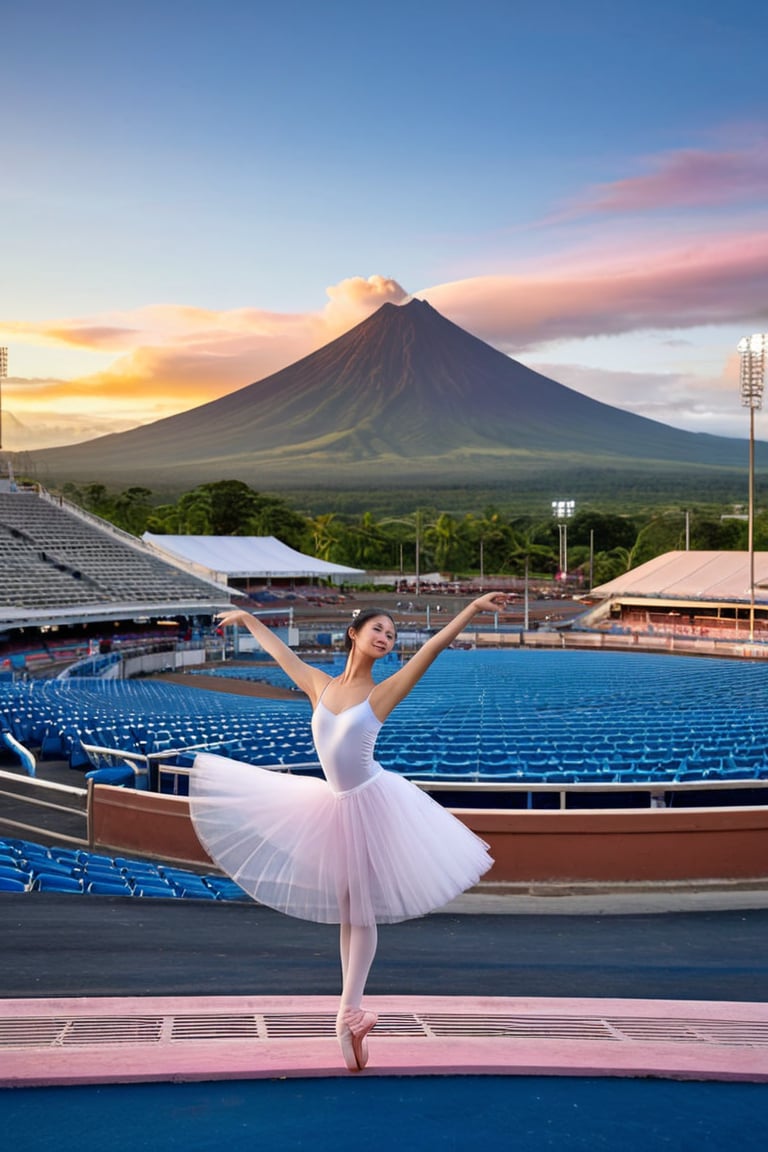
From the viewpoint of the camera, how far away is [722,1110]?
395cm

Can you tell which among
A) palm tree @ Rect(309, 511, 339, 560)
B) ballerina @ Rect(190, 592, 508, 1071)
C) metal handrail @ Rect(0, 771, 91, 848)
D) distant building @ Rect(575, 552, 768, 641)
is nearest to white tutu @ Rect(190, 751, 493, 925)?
ballerina @ Rect(190, 592, 508, 1071)

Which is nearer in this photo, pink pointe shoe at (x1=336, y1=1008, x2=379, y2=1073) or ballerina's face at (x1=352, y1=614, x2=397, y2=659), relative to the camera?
pink pointe shoe at (x1=336, y1=1008, x2=379, y2=1073)

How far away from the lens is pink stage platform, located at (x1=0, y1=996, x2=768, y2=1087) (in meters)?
4.19

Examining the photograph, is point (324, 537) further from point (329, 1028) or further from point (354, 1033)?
point (354, 1033)

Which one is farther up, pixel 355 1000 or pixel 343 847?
pixel 343 847

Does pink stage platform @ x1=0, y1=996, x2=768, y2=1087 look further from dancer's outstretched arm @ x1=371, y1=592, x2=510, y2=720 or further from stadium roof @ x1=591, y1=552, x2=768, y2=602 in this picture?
stadium roof @ x1=591, y1=552, x2=768, y2=602

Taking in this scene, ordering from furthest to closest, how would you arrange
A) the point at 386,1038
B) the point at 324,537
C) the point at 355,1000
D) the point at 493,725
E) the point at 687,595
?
the point at 324,537 < the point at 687,595 < the point at 493,725 < the point at 386,1038 < the point at 355,1000

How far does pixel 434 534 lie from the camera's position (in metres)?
128

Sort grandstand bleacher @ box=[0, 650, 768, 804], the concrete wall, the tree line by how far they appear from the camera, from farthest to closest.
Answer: the tree line < grandstand bleacher @ box=[0, 650, 768, 804] < the concrete wall

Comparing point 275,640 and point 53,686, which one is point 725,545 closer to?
point 53,686

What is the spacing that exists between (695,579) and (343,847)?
184 feet

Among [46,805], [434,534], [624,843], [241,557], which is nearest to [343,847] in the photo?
[624,843]

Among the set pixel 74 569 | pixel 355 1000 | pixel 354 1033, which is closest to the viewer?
pixel 354 1033

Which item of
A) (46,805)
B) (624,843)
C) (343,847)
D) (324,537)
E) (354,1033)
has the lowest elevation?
(46,805)
